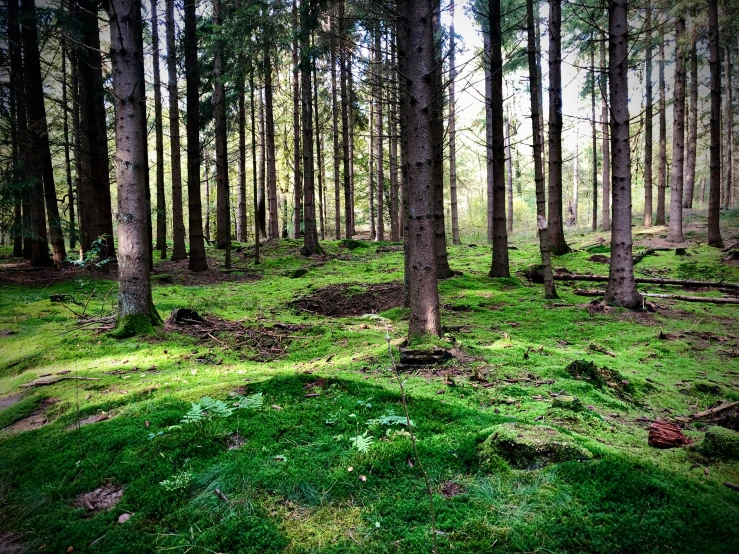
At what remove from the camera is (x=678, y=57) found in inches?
622

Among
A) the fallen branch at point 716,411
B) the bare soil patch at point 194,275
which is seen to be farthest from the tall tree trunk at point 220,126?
the fallen branch at point 716,411

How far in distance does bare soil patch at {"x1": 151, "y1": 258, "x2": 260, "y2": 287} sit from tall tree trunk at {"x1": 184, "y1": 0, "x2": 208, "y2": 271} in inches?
22.2

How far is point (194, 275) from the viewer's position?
43.2 ft

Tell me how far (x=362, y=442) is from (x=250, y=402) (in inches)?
48.0

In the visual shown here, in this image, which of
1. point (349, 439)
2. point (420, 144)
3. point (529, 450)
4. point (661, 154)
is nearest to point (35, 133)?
point (420, 144)

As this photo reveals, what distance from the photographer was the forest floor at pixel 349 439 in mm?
2182

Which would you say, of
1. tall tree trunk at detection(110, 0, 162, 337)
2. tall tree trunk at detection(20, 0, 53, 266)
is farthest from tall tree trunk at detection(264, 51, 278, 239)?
tall tree trunk at detection(110, 0, 162, 337)

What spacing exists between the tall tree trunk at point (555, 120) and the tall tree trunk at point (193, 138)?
11025 millimetres

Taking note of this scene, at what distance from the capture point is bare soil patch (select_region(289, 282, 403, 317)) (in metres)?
8.78

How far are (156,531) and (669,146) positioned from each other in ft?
200

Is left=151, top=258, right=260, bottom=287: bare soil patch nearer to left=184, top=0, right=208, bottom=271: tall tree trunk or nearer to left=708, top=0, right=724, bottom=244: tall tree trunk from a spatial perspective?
left=184, top=0, right=208, bottom=271: tall tree trunk

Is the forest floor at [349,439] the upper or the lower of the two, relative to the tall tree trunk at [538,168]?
lower

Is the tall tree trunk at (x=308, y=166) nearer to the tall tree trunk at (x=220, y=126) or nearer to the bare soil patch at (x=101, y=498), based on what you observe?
the tall tree trunk at (x=220, y=126)

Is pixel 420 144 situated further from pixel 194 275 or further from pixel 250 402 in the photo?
pixel 194 275
